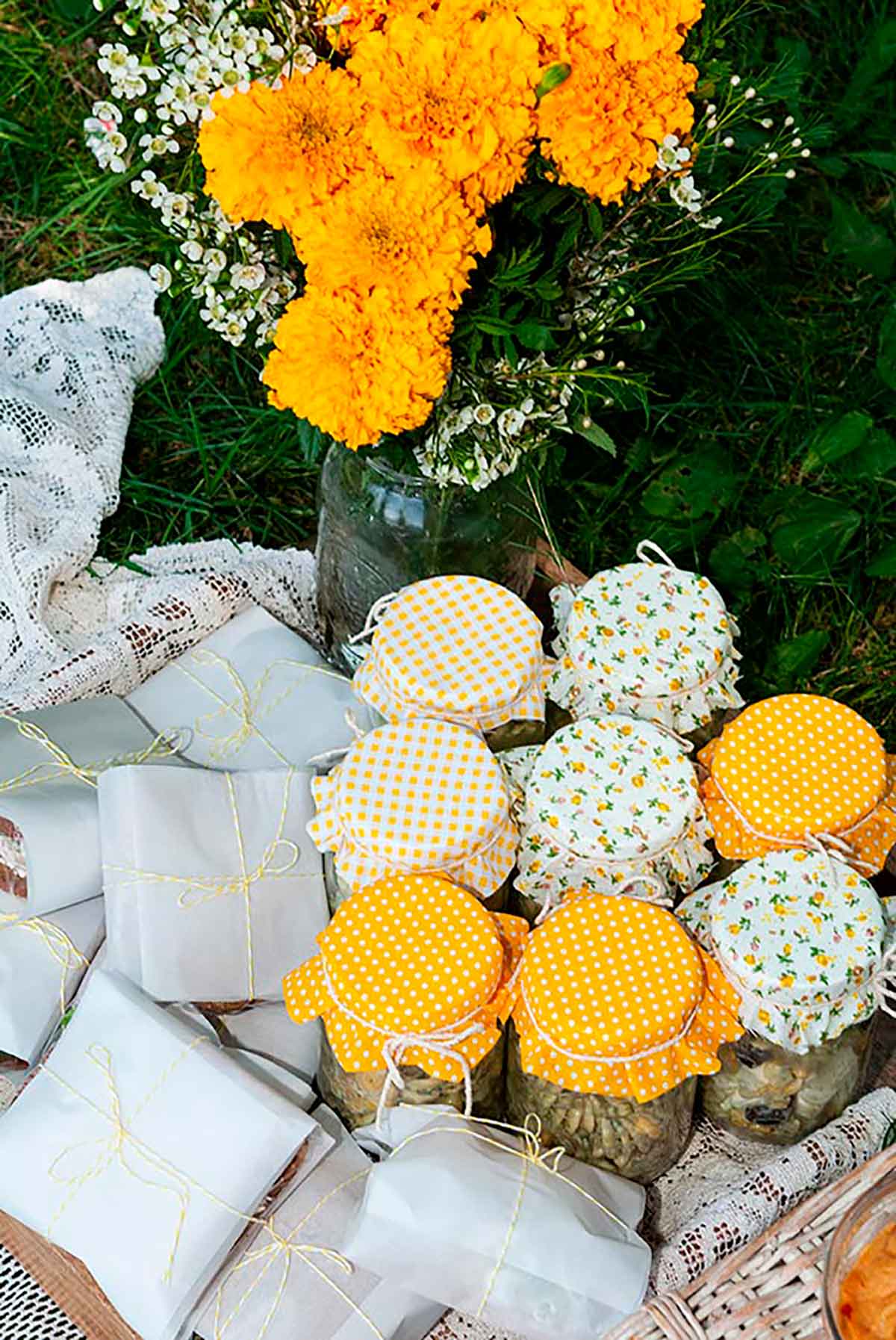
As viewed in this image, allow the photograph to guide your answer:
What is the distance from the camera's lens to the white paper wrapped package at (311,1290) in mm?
1026

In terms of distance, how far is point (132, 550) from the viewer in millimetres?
1731

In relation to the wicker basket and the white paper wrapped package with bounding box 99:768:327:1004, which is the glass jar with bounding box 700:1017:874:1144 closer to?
the wicker basket

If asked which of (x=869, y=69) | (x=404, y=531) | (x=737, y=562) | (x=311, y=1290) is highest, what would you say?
(x=869, y=69)

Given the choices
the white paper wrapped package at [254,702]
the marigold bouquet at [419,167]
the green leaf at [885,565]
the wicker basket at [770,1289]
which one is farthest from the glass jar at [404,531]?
the wicker basket at [770,1289]

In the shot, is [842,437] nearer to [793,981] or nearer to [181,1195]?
[793,981]

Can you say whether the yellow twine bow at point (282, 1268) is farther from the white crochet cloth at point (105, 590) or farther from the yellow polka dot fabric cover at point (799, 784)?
the yellow polka dot fabric cover at point (799, 784)

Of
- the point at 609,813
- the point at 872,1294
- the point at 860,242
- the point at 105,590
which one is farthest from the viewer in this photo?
the point at 860,242

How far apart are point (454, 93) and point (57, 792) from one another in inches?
24.6

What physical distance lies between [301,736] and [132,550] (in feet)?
1.60

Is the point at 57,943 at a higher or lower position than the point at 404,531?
lower

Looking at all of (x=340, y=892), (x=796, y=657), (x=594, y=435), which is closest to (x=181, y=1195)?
(x=340, y=892)

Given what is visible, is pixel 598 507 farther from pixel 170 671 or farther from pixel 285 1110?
pixel 285 1110

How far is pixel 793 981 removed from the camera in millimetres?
1004

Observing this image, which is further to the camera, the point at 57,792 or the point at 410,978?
the point at 57,792
